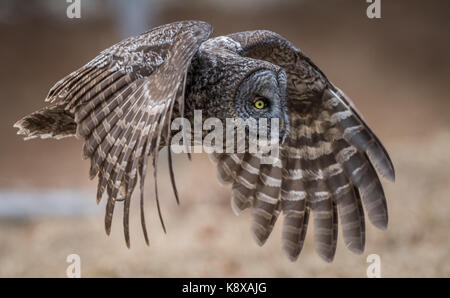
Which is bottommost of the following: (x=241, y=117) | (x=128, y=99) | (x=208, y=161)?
(x=208, y=161)

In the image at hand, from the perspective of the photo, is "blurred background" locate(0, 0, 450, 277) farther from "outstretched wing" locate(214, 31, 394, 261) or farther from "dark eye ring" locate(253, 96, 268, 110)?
"dark eye ring" locate(253, 96, 268, 110)

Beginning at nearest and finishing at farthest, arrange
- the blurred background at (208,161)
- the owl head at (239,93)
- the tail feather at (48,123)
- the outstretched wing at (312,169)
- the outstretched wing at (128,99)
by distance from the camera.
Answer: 1. the outstretched wing at (128,99)
2. the owl head at (239,93)
3. the tail feather at (48,123)
4. the outstretched wing at (312,169)
5. the blurred background at (208,161)

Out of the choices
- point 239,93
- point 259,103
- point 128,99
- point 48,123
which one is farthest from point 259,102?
point 48,123

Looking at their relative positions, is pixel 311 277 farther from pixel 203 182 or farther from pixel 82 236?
pixel 82 236

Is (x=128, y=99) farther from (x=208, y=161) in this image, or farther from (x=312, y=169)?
(x=208, y=161)

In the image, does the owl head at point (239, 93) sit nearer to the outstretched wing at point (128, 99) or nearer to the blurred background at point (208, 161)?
the outstretched wing at point (128, 99)

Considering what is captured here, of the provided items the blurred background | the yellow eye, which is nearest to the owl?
the yellow eye

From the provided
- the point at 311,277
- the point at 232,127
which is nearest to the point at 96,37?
the point at 311,277

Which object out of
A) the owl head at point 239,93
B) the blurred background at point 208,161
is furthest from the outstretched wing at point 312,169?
the blurred background at point 208,161
